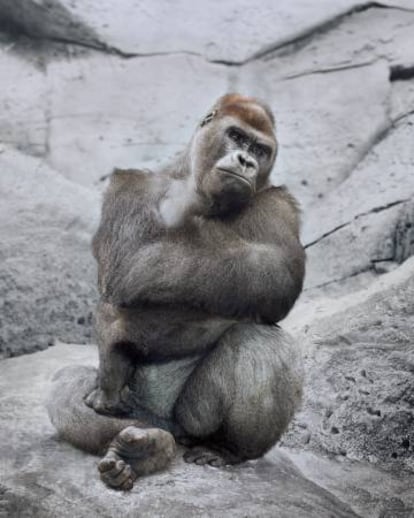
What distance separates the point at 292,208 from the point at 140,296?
82 centimetres

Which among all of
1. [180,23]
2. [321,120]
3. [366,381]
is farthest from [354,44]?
[366,381]

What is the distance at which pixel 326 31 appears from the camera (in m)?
8.77

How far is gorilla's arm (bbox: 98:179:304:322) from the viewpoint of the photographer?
426cm

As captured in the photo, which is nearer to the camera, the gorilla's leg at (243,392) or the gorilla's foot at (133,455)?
the gorilla's foot at (133,455)

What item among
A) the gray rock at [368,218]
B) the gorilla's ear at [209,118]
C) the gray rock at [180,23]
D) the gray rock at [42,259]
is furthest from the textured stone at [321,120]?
the gorilla's ear at [209,118]

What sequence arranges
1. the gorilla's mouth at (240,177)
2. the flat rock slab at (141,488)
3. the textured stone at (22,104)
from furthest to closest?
the textured stone at (22,104)
the gorilla's mouth at (240,177)
the flat rock slab at (141,488)

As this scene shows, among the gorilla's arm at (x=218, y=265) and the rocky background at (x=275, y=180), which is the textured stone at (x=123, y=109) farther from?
the gorilla's arm at (x=218, y=265)

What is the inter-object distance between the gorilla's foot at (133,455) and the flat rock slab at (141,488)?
0.05 metres

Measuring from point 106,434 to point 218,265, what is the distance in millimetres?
899

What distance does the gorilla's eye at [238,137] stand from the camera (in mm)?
4742

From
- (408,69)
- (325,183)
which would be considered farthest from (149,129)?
(408,69)

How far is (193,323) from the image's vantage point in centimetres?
439

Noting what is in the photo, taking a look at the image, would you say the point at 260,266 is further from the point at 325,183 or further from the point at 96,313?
the point at 325,183

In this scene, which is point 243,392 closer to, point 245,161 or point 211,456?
point 211,456
